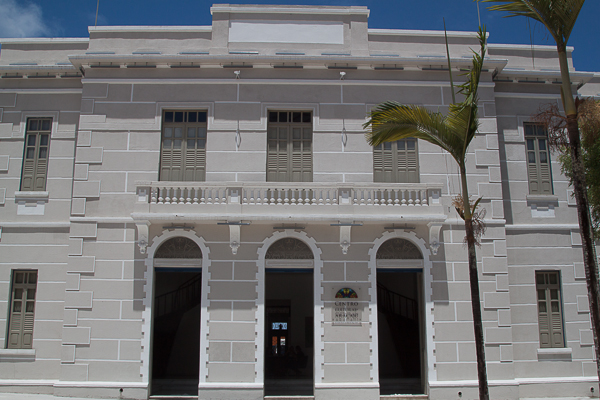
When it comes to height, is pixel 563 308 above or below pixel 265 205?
below

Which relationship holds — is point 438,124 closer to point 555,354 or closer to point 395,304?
point 555,354

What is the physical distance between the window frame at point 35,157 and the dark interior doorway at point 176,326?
5.27m

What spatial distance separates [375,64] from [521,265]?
25.7ft

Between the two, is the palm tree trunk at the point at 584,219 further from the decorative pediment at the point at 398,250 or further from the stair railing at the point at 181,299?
the stair railing at the point at 181,299

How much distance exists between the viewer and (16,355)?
14.8 meters

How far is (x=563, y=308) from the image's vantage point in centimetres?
1548

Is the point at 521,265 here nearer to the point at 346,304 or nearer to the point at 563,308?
the point at 563,308

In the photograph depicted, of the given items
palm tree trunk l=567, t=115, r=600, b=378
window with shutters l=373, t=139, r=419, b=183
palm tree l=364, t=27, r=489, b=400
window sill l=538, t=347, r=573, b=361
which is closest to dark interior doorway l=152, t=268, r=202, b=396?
window with shutters l=373, t=139, r=419, b=183

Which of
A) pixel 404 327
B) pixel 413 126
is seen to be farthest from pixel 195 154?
pixel 404 327

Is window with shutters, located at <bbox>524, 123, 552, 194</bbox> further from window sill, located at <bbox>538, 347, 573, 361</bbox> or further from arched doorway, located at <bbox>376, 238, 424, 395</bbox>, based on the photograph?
window sill, located at <bbox>538, 347, 573, 361</bbox>

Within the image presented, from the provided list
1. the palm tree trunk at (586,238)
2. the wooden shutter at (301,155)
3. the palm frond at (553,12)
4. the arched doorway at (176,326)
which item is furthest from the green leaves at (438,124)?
the arched doorway at (176,326)

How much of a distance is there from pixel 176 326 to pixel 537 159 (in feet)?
48.0

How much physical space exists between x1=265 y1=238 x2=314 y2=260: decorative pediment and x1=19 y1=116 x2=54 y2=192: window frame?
7621mm

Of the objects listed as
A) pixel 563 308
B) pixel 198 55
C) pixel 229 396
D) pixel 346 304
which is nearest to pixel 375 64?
pixel 198 55
